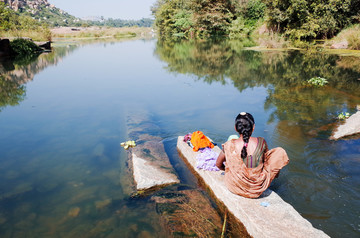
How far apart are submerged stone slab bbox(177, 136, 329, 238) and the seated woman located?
138 mm

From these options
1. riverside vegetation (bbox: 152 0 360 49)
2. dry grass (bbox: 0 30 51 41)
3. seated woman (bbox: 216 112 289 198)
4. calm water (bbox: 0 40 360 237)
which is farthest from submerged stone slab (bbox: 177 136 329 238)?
dry grass (bbox: 0 30 51 41)

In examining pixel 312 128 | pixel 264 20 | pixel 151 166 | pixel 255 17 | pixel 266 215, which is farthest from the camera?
pixel 255 17

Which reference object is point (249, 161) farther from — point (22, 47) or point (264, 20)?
point (264, 20)

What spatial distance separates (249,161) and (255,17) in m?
40.2

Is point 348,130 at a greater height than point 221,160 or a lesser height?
lesser

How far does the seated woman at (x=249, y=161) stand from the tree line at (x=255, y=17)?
24427 mm

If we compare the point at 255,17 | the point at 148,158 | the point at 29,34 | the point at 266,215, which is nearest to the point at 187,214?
the point at 266,215

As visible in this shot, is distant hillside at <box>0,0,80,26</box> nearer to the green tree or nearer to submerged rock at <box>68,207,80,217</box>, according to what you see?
the green tree

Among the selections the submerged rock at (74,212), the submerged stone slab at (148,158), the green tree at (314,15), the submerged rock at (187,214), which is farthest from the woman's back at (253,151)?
the green tree at (314,15)

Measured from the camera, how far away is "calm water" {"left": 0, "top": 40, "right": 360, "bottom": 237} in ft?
12.5

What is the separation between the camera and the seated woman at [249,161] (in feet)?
10.7

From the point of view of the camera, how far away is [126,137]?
6.45m

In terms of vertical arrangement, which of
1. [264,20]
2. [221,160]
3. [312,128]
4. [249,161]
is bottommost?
[312,128]

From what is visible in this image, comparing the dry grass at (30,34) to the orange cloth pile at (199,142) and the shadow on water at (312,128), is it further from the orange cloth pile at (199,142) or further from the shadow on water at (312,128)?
the orange cloth pile at (199,142)
